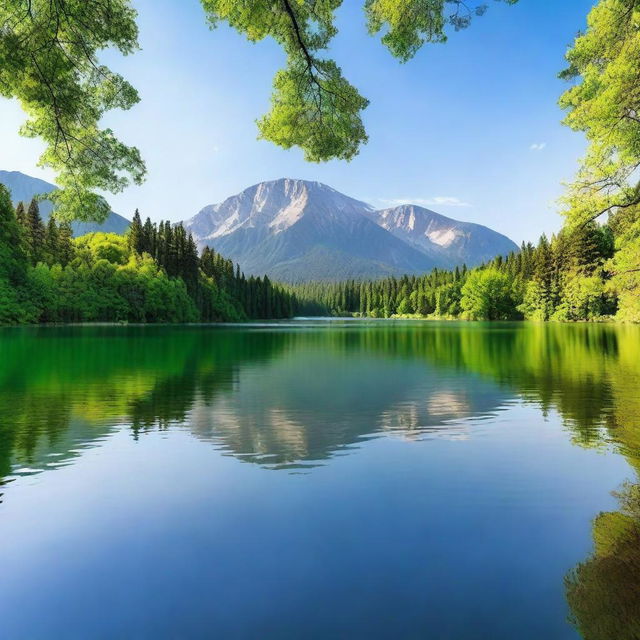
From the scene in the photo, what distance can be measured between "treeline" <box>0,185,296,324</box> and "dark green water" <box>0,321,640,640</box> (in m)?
58.7

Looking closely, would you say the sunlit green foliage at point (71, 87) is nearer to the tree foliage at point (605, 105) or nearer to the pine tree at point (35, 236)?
the tree foliage at point (605, 105)

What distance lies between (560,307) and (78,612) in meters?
112

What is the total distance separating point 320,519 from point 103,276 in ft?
312

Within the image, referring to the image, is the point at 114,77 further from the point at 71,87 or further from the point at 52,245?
the point at 52,245

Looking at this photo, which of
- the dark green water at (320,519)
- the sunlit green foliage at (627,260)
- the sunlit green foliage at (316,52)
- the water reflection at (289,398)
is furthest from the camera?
the sunlit green foliage at (627,260)

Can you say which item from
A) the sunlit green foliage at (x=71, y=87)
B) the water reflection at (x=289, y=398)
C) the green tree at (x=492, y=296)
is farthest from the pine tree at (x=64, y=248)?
the green tree at (x=492, y=296)

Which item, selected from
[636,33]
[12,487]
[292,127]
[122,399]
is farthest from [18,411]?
[636,33]

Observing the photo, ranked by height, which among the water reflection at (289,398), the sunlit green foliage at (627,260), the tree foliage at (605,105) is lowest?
the water reflection at (289,398)

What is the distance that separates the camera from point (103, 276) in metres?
94.3

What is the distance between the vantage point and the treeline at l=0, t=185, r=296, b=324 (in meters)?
75.6

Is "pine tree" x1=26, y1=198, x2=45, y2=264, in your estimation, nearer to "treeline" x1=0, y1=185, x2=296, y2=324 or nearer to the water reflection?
"treeline" x1=0, y1=185, x2=296, y2=324

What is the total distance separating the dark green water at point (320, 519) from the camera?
529 cm

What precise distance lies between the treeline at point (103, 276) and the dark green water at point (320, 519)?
193 ft

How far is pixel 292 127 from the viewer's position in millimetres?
10508
